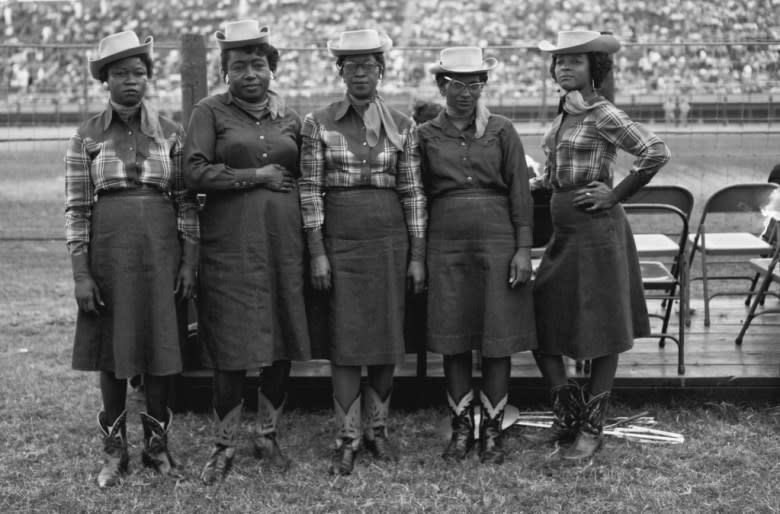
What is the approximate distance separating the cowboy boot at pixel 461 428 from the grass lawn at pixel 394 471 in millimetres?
86

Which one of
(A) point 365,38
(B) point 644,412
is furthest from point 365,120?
(B) point 644,412

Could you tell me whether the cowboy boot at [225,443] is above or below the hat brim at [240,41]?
below

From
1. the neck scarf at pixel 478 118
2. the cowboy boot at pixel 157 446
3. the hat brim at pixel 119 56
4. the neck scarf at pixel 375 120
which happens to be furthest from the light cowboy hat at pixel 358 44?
the cowboy boot at pixel 157 446

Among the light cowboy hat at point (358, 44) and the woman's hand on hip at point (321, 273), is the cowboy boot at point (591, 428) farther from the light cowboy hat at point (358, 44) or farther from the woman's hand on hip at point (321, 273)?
the light cowboy hat at point (358, 44)

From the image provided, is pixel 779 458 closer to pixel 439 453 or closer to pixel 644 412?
pixel 644 412

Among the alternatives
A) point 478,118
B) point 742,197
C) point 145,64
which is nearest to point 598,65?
point 478,118

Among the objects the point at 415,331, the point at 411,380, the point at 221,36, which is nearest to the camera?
the point at 221,36

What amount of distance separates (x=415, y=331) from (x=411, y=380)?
0.50 meters

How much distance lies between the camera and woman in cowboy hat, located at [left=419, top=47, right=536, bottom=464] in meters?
4.46

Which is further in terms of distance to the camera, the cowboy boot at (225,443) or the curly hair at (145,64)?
the cowboy boot at (225,443)

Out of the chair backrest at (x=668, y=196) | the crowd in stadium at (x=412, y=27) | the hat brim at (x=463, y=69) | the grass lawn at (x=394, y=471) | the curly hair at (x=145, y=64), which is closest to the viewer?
the grass lawn at (x=394, y=471)

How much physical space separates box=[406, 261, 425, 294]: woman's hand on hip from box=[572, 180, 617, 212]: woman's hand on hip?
752mm

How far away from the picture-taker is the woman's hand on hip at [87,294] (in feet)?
13.7

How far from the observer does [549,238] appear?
4.89 m
